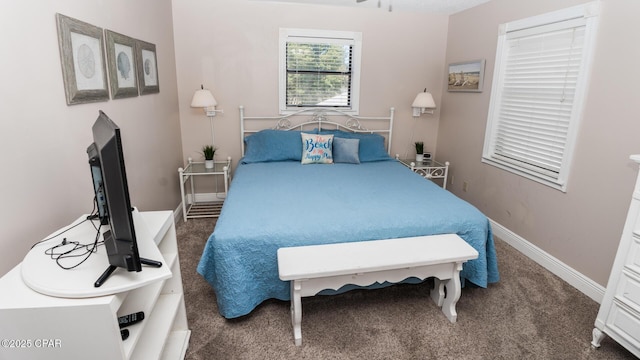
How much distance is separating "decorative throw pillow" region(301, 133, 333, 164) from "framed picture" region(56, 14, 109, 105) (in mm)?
1902

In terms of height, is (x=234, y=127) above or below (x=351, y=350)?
above

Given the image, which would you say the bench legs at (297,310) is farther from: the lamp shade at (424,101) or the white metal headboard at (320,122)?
the lamp shade at (424,101)

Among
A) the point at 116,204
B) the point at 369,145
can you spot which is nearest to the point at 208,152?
the point at 369,145

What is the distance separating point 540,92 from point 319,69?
2.21 metres

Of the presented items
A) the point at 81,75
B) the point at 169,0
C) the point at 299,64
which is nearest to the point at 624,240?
the point at 81,75

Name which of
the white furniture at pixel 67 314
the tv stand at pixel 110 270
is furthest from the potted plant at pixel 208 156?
the tv stand at pixel 110 270

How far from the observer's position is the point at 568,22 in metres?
2.51

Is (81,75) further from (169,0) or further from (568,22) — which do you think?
(568,22)

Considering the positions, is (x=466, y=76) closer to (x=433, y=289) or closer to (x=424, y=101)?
(x=424, y=101)

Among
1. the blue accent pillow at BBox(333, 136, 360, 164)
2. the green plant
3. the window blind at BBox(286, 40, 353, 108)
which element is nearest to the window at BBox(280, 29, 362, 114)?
the window blind at BBox(286, 40, 353, 108)

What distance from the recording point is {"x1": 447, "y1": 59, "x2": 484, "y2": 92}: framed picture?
11.3 feet

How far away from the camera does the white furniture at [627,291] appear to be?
1.69 metres

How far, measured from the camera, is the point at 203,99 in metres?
3.47

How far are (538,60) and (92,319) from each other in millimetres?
3350
